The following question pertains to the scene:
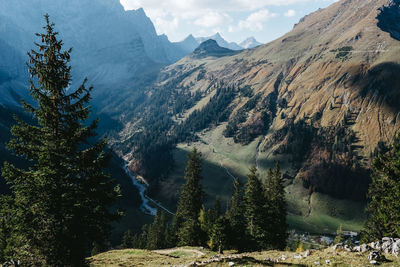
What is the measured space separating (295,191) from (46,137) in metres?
176

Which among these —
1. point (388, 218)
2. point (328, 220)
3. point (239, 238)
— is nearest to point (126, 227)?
point (239, 238)

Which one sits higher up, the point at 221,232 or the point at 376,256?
the point at 376,256

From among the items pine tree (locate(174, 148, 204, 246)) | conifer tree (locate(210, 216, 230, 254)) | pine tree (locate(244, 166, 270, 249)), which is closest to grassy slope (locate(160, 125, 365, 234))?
pine tree (locate(244, 166, 270, 249))

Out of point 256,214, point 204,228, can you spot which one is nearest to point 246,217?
point 256,214

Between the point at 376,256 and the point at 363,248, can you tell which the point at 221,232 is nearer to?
the point at 363,248

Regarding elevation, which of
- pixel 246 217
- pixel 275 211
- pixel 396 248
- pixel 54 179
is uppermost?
pixel 54 179

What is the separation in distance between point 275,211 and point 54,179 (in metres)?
41.3

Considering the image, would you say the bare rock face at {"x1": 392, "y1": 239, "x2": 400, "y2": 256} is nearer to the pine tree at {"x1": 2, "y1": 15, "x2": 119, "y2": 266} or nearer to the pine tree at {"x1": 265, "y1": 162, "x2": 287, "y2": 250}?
the pine tree at {"x1": 2, "y1": 15, "x2": 119, "y2": 266}

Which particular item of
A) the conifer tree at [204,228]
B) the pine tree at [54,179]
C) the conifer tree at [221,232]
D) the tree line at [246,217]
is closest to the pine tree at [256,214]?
the tree line at [246,217]

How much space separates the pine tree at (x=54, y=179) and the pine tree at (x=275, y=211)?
116ft

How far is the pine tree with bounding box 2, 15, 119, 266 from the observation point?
16.1 metres

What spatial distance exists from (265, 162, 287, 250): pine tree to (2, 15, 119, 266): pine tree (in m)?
35.3

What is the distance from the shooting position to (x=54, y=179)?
16625 mm

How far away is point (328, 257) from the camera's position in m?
17.5
